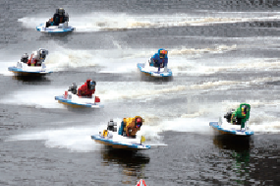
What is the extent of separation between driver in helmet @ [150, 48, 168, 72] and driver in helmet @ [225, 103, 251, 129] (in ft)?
50.3

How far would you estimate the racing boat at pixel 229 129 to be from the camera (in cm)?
4462

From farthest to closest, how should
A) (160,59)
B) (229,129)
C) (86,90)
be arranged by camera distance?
(160,59) < (86,90) < (229,129)

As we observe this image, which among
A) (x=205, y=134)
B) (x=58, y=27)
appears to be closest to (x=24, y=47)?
(x=58, y=27)

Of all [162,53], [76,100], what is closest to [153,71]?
[162,53]

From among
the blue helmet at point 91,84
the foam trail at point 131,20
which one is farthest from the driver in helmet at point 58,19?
the blue helmet at point 91,84

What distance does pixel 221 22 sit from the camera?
8344cm

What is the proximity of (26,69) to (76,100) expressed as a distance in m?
9.43

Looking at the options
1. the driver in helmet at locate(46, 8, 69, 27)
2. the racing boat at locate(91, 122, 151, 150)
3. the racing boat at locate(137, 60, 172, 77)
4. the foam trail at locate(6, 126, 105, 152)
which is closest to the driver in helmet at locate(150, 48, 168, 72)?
the racing boat at locate(137, 60, 172, 77)

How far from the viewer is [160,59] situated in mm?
59594

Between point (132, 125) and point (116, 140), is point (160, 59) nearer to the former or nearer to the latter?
point (132, 125)

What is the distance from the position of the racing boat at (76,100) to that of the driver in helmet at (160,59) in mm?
Answer: 11064

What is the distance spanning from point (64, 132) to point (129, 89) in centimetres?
1264

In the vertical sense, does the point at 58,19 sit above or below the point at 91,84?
above

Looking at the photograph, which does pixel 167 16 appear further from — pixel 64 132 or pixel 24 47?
pixel 64 132
